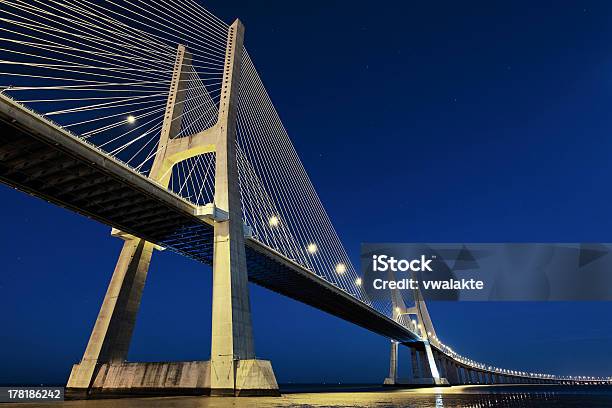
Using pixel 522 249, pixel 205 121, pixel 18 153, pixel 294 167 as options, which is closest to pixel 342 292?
pixel 294 167

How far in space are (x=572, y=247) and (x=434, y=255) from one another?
427 inches

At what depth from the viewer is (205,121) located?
35438mm

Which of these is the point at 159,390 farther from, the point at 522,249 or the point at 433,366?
the point at 433,366

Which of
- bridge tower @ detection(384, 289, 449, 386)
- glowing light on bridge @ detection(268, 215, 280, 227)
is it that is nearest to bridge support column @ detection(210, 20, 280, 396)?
glowing light on bridge @ detection(268, 215, 280, 227)

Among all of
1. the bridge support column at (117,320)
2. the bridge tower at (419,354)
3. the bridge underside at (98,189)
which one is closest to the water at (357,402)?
the bridge support column at (117,320)

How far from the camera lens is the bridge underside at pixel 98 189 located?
21.3 metres

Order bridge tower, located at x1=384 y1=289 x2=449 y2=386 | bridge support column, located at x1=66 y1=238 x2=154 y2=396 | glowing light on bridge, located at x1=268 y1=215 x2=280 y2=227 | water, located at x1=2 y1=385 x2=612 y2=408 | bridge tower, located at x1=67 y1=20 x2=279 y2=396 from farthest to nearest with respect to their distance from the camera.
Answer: bridge tower, located at x1=384 y1=289 x2=449 y2=386
glowing light on bridge, located at x1=268 y1=215 x2=280 y2=227
bridge support column, located at x1=66 y1=238 x2=154 y2=396
bridge tower, located at x1=67 y1=20 x2=279 y2=396
water, located at x1=2 y1=385 x2=612 y2=408

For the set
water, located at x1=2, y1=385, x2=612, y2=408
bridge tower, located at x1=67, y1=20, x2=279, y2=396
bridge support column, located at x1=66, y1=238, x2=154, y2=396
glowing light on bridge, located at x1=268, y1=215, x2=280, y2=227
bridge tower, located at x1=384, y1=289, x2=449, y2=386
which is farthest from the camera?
bridge tower, located at x1=384, y1=289, x2=449, y2=386

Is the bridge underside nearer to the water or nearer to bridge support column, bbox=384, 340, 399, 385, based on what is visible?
the water

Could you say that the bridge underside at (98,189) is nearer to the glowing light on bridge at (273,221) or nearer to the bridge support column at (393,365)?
the glowing light on bridge at (273,221)

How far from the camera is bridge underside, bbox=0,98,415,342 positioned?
21328 mm

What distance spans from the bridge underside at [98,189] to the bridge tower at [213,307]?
1.84 metres

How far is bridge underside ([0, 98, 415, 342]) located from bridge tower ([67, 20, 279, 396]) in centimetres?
184

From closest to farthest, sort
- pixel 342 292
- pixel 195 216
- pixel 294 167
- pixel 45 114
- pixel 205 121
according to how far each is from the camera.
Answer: pixel 45 114
pixel 195 216
pixel 205 121
pixel 294 167
pixel 342 292
